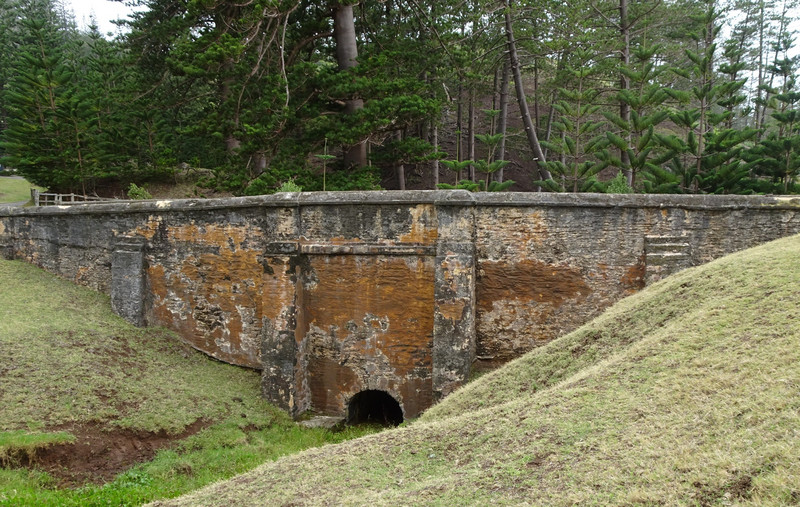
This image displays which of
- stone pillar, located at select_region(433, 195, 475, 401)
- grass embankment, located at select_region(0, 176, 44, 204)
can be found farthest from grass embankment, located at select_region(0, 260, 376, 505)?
grass embankment, located at select_region(0, 176, 44, 204)

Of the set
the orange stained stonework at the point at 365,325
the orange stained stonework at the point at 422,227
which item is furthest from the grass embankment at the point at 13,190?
the orange stained stonework at the point at 422,227

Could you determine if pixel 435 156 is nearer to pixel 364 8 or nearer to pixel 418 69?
pixel 418 69

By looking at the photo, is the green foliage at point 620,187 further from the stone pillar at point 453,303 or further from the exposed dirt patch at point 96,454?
the exposed dirt patch at point 96,454

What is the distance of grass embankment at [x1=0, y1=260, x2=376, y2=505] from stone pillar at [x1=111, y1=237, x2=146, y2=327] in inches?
10.7

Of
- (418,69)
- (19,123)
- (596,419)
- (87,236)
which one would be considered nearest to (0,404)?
(87,236)

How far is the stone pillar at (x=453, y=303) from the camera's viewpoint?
353 inches

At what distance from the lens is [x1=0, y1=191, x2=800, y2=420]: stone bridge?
9.01 m

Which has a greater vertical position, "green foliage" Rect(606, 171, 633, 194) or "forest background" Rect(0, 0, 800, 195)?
"forest background" Rect(0, 0, 800, 195)

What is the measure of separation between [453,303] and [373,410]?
341 cm

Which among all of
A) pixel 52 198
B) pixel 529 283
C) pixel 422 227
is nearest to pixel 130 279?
pixel 422 227

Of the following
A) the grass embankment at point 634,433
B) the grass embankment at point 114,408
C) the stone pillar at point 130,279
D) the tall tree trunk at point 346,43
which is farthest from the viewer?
the tall tree trunk at point 346,43

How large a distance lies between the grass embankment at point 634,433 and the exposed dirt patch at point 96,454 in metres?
3.32

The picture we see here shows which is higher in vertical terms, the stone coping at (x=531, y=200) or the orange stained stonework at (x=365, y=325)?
the stone coping at (x=531, y=200)

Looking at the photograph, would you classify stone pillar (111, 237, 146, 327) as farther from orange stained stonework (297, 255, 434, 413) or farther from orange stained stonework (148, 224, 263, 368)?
orange stained stonework (297, 255, 434, 413)
